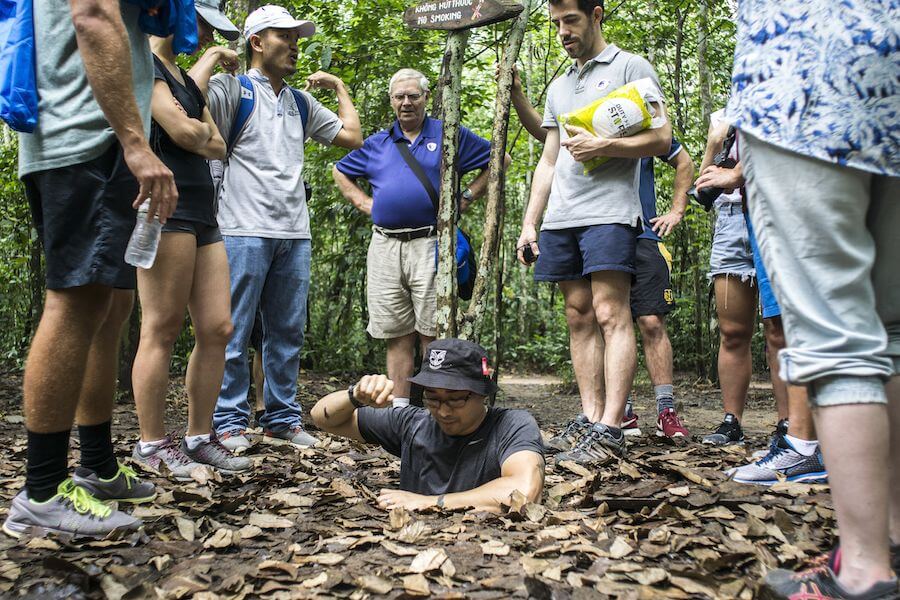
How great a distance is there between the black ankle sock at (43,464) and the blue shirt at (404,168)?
3220mm

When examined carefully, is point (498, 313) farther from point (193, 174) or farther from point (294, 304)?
point (193, 174)

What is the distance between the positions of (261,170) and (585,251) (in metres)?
2.04

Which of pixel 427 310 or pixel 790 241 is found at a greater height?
pixel 790 241

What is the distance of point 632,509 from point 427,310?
266cm

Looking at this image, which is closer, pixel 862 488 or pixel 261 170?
pixel 862 488

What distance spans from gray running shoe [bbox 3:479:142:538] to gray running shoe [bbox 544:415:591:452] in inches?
98.8

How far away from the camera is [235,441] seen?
14.8 feet

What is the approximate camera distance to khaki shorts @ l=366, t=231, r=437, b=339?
558 centimetres

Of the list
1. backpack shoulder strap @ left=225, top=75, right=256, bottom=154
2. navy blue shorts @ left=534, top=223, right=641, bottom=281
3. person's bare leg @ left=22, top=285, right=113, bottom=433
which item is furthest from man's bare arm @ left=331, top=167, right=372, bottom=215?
person's bare leg @ left=22, top=285, right=113, bottom=433

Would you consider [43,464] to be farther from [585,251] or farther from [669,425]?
[669,425]

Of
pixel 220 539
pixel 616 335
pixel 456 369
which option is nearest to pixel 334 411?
pixel 456 369

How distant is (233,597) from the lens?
2.30m

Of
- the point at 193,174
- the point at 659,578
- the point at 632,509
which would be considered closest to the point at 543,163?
the point at 193,174

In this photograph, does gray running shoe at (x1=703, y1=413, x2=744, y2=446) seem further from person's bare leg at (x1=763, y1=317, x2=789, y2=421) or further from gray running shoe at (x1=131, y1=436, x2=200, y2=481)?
gray running shoe at (x1=131, y1=436, x2=200, y2=481)
